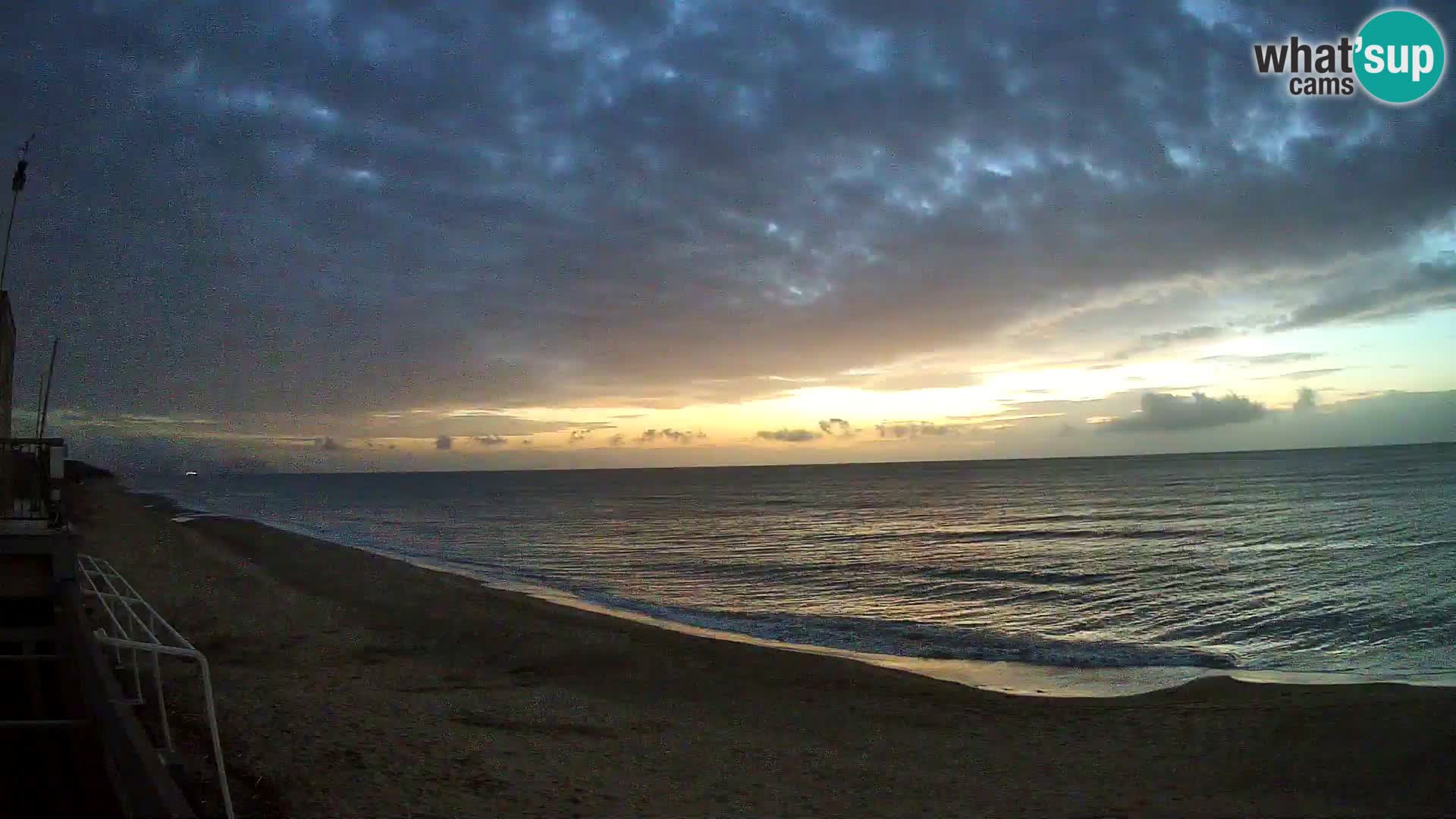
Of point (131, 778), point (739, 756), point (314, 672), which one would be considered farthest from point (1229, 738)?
point (314, 672)

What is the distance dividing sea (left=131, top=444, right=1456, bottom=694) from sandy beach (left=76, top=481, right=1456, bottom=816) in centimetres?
276

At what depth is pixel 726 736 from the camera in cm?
1248

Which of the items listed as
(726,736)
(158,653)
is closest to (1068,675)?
(726,736)

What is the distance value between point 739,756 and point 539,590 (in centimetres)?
2026

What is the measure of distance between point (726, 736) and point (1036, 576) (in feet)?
75.3

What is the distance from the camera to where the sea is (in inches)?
750

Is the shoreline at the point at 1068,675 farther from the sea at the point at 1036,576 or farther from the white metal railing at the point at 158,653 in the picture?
the white metal railing at the point at 158,653

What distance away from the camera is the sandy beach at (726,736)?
9.28 meters

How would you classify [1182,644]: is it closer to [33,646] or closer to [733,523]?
[33,646]

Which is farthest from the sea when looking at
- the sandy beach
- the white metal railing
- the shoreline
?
the white metal railing

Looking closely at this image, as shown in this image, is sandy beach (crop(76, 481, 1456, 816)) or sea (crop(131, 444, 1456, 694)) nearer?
sandy beach (crop(76, 481, 1456, 816))

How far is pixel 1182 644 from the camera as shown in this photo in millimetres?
20328

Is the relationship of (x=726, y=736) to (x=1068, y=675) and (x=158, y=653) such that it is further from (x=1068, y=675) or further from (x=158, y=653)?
(x=1068, y=675)

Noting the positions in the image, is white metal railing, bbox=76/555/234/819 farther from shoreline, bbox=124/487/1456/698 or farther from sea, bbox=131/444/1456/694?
sea, bbox=131/444/1456/694
